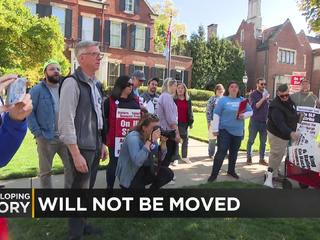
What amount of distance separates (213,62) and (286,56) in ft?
32.2

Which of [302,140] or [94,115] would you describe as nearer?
[94,115]

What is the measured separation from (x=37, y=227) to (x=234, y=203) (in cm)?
234

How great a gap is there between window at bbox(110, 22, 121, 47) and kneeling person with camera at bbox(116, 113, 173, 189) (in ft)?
91.8

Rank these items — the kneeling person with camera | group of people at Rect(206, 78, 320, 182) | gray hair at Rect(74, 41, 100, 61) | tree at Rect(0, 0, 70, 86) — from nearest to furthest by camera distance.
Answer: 1. gray hair at Rect(74, 41, 100, 61)
2. the kneeling person with camera
3. group of people at Rect(206, 78, 320, 182)
4. tree at Rect(0, 0, 70, 86)

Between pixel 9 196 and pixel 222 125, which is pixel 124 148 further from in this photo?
pixel 222 125

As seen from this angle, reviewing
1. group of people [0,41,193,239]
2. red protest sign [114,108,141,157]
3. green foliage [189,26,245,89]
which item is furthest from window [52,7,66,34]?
red protest sign [114,108,141,157]

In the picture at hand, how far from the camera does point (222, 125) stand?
695 cm

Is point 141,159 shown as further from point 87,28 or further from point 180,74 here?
point 180,74

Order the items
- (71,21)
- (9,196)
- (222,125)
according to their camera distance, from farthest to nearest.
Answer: (71,21) < (222,125) < (9,196)

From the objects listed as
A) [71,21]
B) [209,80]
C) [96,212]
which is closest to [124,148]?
[96,212]

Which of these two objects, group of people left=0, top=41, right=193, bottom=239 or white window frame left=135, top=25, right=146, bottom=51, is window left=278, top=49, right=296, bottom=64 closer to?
white window frame left=135, top=25, right=146, bottom=51

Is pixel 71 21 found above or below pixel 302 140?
above

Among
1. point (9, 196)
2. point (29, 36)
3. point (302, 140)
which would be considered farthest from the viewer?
point (29, 36)

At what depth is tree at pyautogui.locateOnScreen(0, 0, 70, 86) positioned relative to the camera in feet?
51.1
